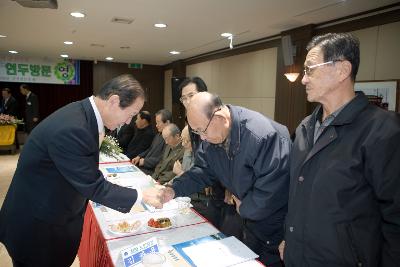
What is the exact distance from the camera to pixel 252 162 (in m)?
1.48

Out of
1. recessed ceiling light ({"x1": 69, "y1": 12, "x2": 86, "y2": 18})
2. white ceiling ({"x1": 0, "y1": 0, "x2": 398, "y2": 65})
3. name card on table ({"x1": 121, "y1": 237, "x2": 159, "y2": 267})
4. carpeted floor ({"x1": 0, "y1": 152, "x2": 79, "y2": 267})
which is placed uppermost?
white ceiling ({"x1": 0, "y1": 0, "x2": 398, "y2": 65})

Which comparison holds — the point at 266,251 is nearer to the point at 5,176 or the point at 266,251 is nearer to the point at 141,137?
the point at 141,137

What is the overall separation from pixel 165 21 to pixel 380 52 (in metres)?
2.95

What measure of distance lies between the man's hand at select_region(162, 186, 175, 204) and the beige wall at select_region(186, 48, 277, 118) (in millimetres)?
4030

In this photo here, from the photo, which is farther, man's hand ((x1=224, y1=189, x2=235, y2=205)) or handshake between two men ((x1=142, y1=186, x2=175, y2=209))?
man's hand ((x1=224, y1=189, x2=235, y2=205))

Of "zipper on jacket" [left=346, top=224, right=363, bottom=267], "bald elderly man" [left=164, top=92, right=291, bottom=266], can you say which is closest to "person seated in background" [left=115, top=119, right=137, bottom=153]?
"bald elderly man" [left=164, top=92, right=291, bottom=266]

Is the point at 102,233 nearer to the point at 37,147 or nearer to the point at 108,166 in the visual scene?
the point at 37,147

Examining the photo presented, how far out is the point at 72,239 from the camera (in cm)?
157

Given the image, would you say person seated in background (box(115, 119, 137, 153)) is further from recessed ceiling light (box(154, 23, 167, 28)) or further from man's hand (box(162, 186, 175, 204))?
man's hand (box(162, 186, 175, 204))

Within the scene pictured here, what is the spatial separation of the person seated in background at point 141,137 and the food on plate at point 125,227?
9.90ft

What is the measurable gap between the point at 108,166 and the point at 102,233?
69.5 inches

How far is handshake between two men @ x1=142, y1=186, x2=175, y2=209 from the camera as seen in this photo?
5.37 feet

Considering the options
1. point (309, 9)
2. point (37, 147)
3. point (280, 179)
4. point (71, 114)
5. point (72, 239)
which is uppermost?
point (309, 9)

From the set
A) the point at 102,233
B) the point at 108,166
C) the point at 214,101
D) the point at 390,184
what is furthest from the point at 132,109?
the point at 108,166
